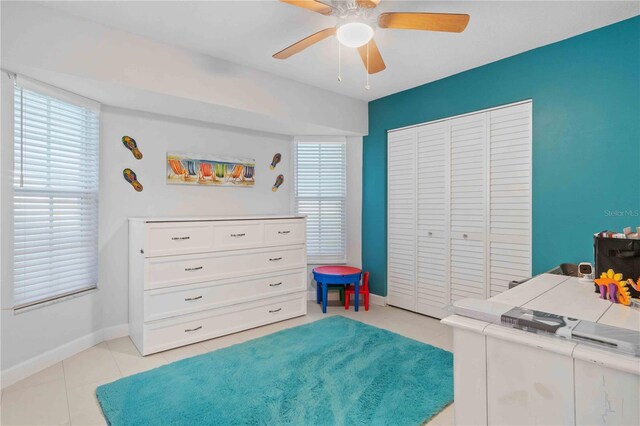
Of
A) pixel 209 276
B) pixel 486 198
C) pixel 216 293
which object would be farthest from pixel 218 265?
pixel 486 198

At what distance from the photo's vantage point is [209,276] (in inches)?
119

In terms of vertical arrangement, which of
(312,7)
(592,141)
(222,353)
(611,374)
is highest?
(312,7)

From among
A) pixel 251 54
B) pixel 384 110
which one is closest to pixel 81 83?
pixel 251 54

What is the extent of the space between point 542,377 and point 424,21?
184 centimetres

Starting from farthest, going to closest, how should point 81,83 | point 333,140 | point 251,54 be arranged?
point 333,140
point 251,54
point 81,83

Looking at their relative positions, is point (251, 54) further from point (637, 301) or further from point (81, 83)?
point (637, 301)

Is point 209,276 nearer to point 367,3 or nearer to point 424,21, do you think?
point 367,3

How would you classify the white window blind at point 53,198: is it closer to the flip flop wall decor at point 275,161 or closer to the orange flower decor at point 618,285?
the flip flop wall decor at point 275,161

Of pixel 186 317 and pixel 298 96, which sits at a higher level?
pixel 298 96

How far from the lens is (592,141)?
8.38 ft

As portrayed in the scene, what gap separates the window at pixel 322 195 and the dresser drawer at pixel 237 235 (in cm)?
114

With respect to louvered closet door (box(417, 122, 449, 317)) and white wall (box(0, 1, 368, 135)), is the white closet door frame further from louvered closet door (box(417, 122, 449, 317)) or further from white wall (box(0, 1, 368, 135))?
white wall (box(0, 1, 368, 135))

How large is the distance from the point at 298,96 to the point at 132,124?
5.34 ft

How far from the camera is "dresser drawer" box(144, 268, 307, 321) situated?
9.05ft
